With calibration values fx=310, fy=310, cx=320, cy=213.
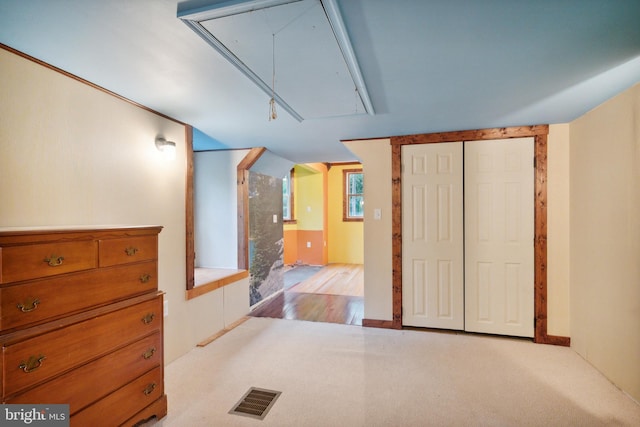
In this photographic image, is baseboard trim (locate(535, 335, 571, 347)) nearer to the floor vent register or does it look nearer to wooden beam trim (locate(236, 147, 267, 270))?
the floor vent register

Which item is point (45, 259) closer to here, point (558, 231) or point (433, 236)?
point (433, 236)

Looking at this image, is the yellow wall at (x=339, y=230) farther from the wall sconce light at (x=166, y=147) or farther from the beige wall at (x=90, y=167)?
the wall sconce light at (x=166, y=147)

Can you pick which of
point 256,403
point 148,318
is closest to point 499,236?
point 256,403

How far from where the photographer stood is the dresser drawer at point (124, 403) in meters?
1.51

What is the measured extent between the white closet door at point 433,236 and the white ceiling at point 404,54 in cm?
65

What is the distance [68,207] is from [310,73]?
171cm

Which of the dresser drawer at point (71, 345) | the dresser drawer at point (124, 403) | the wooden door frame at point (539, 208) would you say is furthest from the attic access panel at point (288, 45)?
the dresser drawer at point (124, 403)

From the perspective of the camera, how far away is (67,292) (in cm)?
147

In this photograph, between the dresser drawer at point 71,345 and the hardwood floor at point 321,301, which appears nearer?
the dresser drawer at point 71,345

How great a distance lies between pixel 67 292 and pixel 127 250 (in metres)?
0.35

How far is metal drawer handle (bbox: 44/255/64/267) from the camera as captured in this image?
4.61 ft

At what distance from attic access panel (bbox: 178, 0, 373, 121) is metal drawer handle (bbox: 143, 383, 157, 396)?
1933mm

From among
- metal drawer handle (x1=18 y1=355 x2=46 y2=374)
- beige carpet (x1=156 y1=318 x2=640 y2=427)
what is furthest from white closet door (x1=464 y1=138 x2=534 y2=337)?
metal drawer handle (x1=18 y1=355 x2=46 y2=374)

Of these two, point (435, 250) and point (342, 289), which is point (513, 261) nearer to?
point (435, 250)
